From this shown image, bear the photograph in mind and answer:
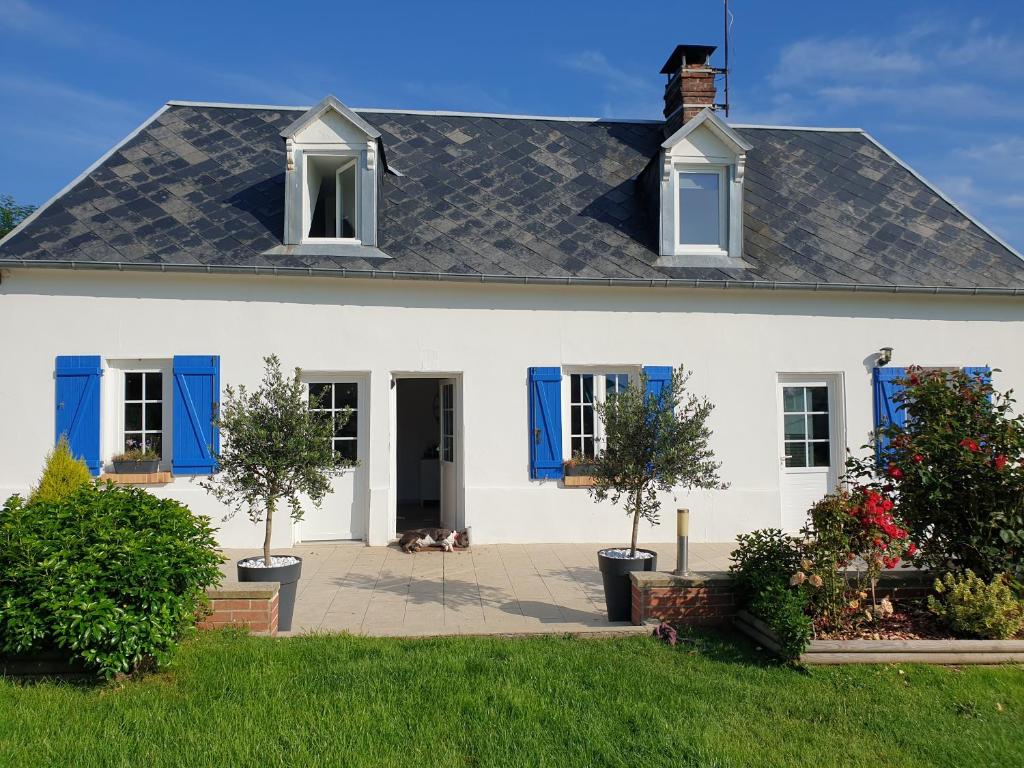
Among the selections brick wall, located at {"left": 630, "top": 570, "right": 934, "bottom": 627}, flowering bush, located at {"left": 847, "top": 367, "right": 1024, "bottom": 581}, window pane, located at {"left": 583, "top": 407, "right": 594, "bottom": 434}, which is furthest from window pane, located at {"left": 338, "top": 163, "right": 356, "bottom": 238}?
flowering bush, located at {"left": 847, "top": 367, "right": 1024, "bottom": 581}

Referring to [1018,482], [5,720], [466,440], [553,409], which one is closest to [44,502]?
[5,720]

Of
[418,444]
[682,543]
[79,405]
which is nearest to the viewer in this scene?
[682,543]

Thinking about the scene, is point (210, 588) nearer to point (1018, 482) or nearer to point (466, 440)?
point (466, 440)

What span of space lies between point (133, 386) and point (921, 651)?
8655 millimetres

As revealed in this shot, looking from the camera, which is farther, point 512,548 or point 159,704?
point 512,548

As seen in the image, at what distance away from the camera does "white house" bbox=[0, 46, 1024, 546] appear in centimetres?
897

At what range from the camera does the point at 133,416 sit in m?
9.23

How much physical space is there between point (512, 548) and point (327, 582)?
251 centimetres

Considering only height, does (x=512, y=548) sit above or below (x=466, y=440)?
below

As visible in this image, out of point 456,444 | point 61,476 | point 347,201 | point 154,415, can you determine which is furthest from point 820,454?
point 61,476

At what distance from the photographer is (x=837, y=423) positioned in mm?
10094

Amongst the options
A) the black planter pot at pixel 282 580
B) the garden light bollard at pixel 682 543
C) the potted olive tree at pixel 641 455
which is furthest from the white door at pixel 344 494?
→ the garden light bollard at pixel 682 543

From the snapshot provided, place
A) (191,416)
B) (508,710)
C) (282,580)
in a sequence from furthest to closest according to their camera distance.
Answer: (191,416)
(282,580)
(508,710)

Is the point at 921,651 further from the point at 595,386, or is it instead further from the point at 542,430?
the point at 595,386
